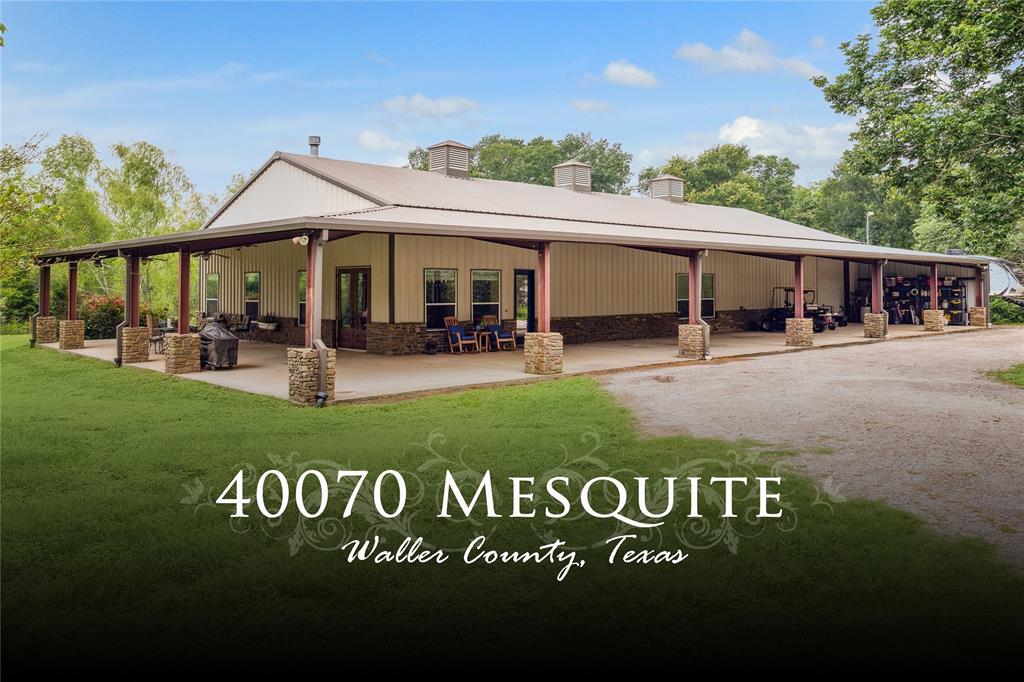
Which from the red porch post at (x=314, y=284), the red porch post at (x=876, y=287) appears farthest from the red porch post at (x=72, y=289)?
the red porch post at (x=876, y=287)

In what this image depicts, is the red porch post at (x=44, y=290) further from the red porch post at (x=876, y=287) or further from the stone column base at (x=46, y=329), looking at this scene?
the red porch post at (x=876, y=287)

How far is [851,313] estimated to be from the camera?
29562 mm


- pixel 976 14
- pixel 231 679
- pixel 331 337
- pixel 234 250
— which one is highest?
pixel 976 14

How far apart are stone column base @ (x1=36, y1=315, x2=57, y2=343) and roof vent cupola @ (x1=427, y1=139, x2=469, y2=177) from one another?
36.7 ft

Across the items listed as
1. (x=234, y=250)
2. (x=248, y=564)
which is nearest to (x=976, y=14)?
(x=248, y=564)

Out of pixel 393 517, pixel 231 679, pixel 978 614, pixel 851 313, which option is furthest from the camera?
pixel 851 313

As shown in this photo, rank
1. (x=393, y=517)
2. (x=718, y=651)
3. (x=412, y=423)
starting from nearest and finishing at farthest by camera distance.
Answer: (x=718, y=651) < (x=393, y=517) < (x=412, y=423)

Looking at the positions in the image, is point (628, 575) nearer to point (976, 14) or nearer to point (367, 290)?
point (976, 14)

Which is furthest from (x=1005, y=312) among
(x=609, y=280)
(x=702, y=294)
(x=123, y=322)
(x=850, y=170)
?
(x=123, y=322)

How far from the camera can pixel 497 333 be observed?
18.0m

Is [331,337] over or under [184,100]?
under

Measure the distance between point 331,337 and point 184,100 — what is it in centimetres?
1044

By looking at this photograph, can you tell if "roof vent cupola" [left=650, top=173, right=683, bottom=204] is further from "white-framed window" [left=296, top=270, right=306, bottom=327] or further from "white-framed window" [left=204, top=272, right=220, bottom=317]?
"white-framed window" [left=204, top=272, right=220, bottom=317]

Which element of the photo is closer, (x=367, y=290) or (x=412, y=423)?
(x=412, y=423)
